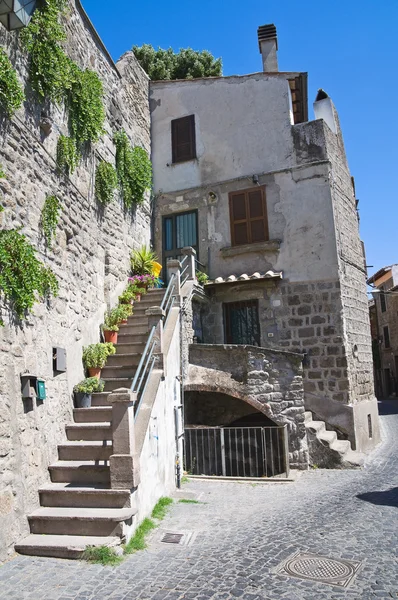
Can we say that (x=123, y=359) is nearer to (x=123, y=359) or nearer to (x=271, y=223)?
(x=123, y=359)

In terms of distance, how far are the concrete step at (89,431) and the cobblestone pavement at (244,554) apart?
55.6 inches

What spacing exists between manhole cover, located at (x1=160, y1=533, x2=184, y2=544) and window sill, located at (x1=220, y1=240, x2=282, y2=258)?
26.7ft

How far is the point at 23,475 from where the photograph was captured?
544cm

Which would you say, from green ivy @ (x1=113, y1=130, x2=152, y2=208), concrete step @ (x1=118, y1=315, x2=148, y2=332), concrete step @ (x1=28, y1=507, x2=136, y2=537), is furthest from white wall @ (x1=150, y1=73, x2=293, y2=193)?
concrete step @ (x1=28, y1=507, x2=136, y2=537)

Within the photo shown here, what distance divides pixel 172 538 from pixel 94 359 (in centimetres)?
330

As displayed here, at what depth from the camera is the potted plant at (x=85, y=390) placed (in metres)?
7.24

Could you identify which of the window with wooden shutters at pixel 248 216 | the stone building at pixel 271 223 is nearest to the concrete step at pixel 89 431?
the stone building at pixel 271 223

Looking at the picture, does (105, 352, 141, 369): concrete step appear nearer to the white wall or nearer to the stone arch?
the stone arch

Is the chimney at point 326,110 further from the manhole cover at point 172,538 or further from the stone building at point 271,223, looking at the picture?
the manhole cover at point 172,538

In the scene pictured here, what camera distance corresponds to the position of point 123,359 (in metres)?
8.37

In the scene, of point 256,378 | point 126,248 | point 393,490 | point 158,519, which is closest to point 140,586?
point 158,519

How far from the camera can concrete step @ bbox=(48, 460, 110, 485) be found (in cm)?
596

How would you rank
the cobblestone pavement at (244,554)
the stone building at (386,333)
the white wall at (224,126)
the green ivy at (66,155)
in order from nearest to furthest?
the cobblestone pavement at (244,554), the green ivy at (66,155), the white wall at (224,126), the stone building at (386,333)

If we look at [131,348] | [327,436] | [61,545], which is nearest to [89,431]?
[61,545]
